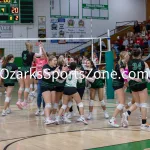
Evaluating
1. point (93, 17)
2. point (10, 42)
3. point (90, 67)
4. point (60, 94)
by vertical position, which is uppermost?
point (93, 17)

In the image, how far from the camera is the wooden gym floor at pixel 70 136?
262 inches

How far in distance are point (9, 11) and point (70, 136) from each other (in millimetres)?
16423

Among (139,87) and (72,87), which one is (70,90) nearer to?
(72,87)

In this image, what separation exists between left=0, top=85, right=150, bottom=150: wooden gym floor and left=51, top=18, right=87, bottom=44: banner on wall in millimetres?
16617

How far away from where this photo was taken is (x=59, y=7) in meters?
26.2

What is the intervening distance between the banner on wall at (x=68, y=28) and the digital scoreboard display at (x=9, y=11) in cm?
348

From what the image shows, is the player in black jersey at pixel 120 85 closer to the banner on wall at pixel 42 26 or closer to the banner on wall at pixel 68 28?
the banner on wall at pixel 68 28

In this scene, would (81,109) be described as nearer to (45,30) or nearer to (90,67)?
(90,67)

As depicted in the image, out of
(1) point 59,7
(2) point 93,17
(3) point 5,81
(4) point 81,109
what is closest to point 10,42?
(1) point 59,7

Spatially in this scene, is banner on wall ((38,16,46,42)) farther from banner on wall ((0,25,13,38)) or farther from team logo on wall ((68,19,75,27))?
banner on wall ((0,25,13,38))

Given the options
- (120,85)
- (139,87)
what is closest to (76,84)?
(120,85)

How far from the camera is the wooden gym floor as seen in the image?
665 centimetres

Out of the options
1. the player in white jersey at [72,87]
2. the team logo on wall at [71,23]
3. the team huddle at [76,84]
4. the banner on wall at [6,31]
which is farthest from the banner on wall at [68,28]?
the player in white jersey at [72,87]

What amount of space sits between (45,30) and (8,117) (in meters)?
16.2
